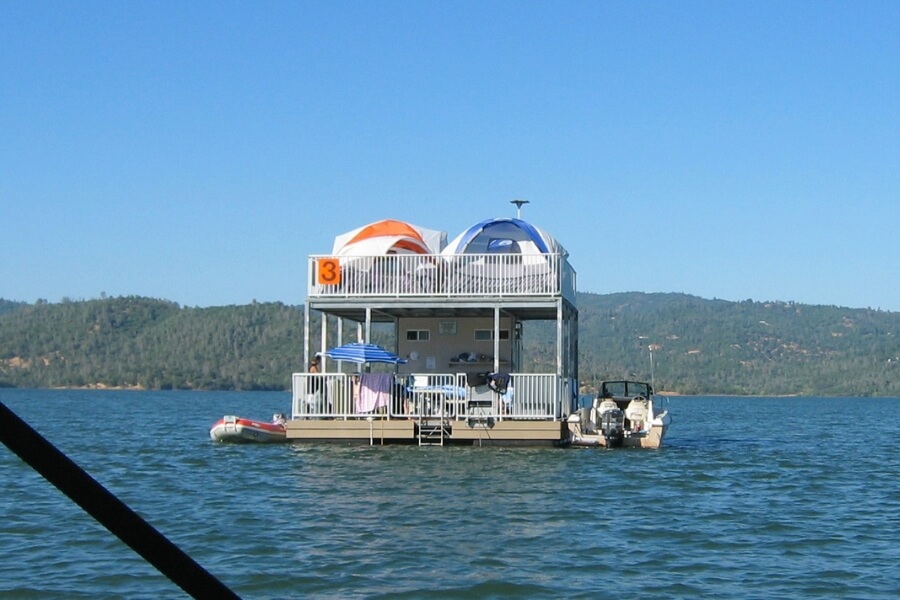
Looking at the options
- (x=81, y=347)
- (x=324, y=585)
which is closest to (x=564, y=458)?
(x=324, y=585)

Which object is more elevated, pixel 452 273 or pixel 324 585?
pixel 452 273

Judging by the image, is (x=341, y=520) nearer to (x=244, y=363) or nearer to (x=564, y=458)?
(x=564, y=458)

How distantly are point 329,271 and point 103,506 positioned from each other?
25.8 metres

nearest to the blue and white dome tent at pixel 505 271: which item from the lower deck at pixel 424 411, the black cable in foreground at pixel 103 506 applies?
the lower deck at pixel 424 411

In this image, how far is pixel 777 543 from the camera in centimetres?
1505

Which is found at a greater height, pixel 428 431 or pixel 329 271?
pixel 329 271

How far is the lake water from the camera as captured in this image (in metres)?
12.0

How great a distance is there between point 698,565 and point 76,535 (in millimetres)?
7528

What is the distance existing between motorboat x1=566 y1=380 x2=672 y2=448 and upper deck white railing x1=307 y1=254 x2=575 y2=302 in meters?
3.22

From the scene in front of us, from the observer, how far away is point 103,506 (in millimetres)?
1450

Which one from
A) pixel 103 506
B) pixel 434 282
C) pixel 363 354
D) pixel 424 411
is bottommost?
pixel 424 411

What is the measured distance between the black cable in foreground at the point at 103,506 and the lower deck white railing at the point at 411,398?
24.7m

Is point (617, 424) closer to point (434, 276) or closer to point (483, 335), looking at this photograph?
point (483, 335)

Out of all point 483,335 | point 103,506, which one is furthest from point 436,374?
point 103,506
